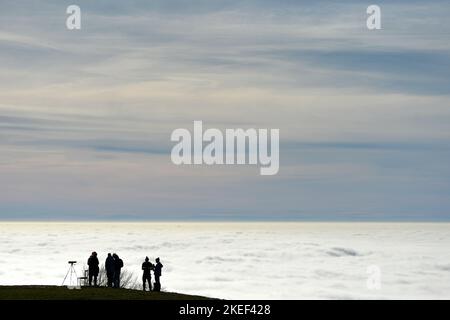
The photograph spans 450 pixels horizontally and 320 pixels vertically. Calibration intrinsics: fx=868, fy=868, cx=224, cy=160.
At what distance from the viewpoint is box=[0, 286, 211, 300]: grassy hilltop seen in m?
44.1

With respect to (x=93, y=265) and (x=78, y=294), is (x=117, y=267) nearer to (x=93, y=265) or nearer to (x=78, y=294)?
(x=93, y=265)

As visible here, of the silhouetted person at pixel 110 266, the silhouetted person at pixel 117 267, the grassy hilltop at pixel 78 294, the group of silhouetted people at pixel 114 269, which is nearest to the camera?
the grassy hilltop at pixel 78 294

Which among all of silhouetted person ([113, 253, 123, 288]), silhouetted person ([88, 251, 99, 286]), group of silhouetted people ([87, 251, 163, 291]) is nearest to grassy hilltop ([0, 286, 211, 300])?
silhouetted person ([88, 251, 99, 286])

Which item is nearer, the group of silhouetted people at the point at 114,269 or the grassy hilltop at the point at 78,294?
the grassy hilltop at the point at 78,294

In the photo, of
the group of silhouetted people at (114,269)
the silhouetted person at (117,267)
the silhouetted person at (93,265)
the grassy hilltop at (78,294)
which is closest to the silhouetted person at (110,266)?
the group of silhouetted people at (114,269)

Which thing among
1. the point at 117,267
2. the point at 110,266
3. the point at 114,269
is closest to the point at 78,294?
the point at 110,266

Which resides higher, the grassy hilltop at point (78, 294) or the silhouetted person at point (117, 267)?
the silhouetted person at point (117, 267)

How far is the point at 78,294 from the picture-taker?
4497 centimetres

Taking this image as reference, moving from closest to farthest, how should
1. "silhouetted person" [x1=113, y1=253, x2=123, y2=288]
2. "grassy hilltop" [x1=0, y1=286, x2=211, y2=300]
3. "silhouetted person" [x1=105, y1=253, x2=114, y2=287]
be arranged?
"grassy hilltop" [x1=0, y1=286, x2=211, y2=300] < "silhouetted person" [x1=105, y1=253, x2=114, y2=287] < "silhouetted person" [x1=113, y1=253, x2=123, y2=288]

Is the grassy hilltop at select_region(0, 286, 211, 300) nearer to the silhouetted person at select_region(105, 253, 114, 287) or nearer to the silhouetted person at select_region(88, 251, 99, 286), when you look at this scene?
the silhouetted person at select_region(88, 251, 99, 286)

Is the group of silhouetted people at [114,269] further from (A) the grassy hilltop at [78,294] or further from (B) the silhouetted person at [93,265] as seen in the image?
(A) the grassy hilltop at [78,294]

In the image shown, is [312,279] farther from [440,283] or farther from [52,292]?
[52,292]

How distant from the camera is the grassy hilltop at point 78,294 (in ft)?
145
